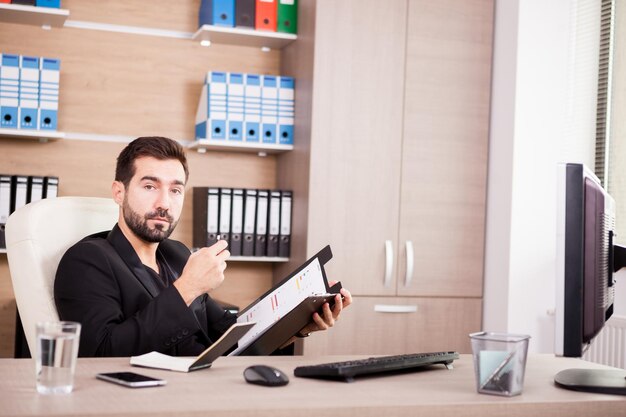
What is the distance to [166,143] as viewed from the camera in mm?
2461

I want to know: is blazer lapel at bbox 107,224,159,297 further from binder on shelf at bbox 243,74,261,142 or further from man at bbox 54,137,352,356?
binder on shelf at bbox 243,74,261,142

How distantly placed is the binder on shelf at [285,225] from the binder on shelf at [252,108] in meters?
0.30

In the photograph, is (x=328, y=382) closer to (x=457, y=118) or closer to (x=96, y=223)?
(x=96, y=223)

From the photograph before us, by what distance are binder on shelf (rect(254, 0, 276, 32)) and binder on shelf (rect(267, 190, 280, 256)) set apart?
2.54 feet

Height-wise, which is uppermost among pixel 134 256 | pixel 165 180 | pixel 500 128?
pixel 500 128

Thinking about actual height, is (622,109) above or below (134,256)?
above

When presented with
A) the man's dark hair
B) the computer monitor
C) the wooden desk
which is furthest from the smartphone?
the man's dark hair

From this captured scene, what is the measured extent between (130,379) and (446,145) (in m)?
2.76

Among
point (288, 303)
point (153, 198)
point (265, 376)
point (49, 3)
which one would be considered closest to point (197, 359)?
point (265, 376)

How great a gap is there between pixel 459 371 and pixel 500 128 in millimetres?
2410

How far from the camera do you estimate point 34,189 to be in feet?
11.8

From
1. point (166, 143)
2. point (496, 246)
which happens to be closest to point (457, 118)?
point (496, 246)

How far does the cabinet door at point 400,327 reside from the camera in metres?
3.76

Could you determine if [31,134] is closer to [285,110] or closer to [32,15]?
[32,15]
